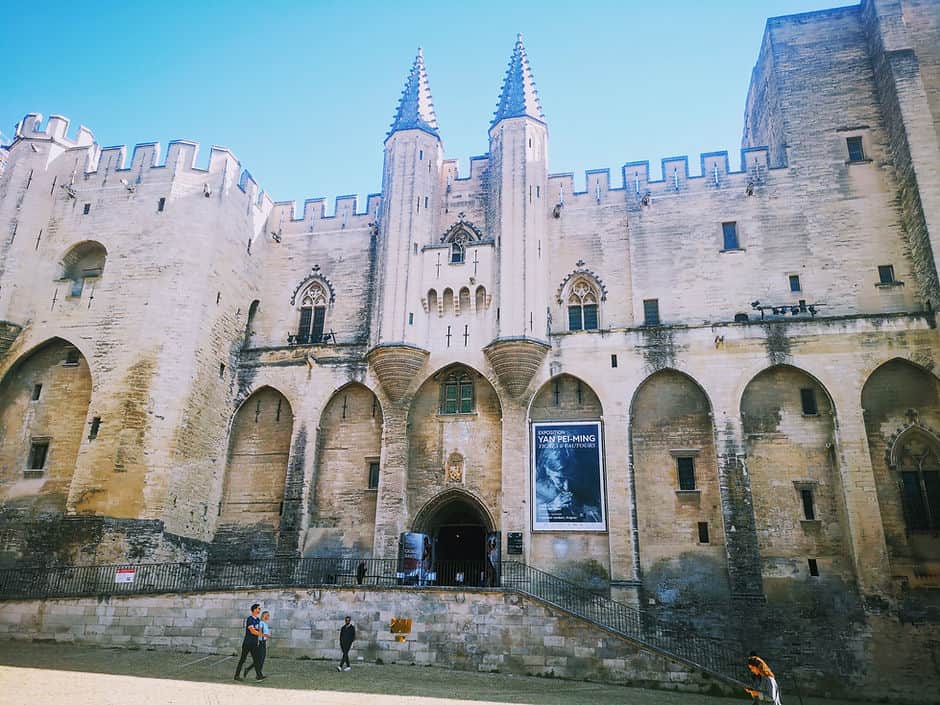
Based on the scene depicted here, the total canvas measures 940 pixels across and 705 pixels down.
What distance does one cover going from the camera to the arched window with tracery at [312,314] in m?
25.8

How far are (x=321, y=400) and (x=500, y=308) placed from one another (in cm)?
643

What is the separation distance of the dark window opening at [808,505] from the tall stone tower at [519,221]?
26.8 feet

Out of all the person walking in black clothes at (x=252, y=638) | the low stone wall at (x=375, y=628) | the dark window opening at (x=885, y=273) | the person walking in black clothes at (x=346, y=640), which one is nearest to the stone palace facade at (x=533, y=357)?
the dark window opening at (x=885, y=273)

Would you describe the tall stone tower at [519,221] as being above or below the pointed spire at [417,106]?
below

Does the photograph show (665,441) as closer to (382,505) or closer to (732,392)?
(732,392)

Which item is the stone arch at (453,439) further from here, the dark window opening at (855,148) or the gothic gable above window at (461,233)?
the dark window opening at (855,148)

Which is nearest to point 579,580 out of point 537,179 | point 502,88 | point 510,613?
point 510,613

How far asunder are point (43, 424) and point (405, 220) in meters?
13.1

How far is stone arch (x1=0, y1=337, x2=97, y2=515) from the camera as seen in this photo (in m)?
22.2

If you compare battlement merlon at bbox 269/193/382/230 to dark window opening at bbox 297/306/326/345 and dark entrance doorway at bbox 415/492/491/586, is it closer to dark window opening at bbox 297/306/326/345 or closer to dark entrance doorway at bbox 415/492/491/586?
dark window opening at bbox 297/306/326/345

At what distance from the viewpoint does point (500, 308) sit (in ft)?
75.0

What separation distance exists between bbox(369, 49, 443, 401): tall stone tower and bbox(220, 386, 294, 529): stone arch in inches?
159

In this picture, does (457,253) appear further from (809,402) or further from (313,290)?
(809,402)

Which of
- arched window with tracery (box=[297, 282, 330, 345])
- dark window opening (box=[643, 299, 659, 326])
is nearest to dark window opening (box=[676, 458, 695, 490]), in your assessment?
dark window opening (box=[643, 299, 659, 326])
